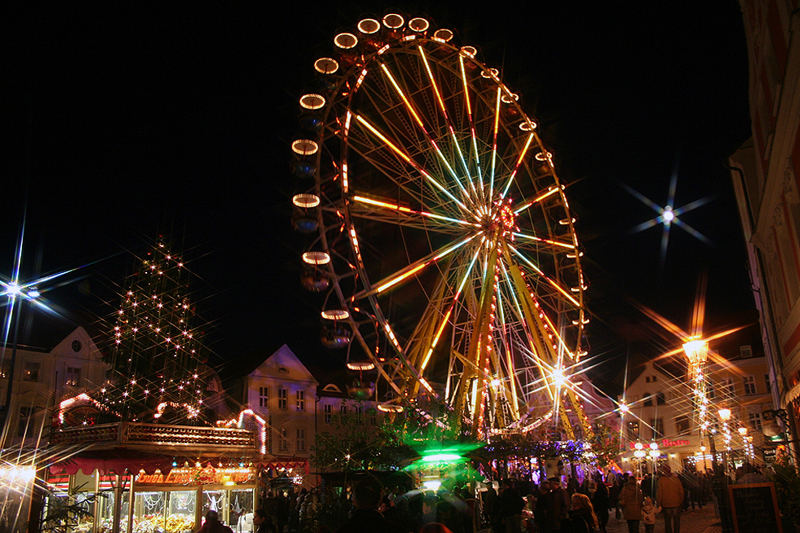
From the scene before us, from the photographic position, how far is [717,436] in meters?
40.4

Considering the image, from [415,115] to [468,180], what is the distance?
2.60 metres

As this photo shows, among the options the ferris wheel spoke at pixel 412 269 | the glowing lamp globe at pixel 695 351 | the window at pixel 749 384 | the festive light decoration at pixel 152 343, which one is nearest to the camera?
the ferris wheel spoke at pixel 412 269

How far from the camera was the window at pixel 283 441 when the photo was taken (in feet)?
166

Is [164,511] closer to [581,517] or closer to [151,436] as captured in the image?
[151,436]

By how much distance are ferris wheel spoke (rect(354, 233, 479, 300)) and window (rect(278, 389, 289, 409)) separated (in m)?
33.5

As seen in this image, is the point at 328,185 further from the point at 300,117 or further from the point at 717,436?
the point at 717,436

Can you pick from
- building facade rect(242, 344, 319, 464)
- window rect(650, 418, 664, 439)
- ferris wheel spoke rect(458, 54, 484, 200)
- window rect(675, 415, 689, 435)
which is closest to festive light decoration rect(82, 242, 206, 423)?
ferris wheel spoke rect(458, 54, 484, 200)

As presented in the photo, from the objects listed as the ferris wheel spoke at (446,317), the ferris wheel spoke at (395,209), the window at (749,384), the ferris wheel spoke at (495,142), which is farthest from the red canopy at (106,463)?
the window at (749,384)

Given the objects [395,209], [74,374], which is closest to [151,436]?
[395,209]

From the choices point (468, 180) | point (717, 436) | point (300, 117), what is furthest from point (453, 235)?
point (717, 436)

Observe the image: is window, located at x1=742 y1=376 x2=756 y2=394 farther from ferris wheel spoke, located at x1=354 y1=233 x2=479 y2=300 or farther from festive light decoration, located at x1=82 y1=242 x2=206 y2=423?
festive light decoration, located at x1=82 y1=242 x2=206 y2=423

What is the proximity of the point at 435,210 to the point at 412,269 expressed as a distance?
252cm

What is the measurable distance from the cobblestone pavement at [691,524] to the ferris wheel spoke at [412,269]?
374 inches

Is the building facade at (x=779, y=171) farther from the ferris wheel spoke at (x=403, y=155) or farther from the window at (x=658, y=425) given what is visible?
the window at (x=658, y=425)
